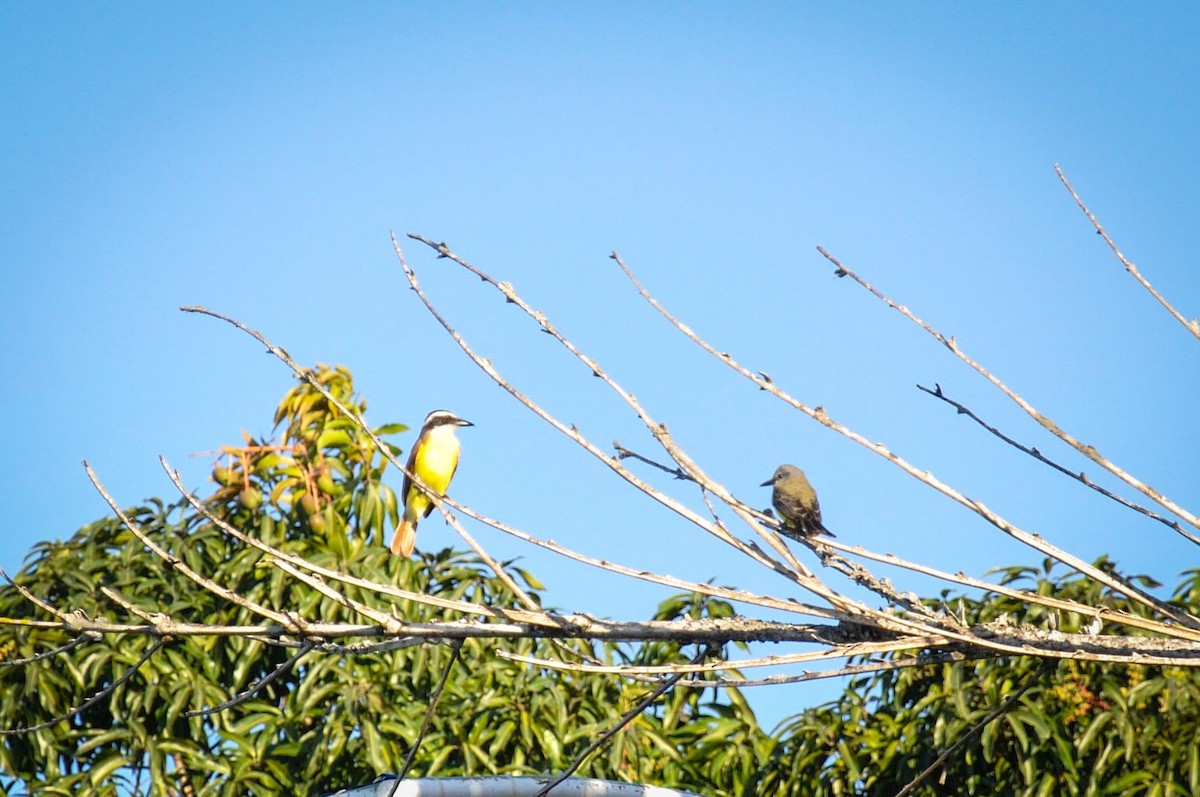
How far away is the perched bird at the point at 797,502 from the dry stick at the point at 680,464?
288 cm

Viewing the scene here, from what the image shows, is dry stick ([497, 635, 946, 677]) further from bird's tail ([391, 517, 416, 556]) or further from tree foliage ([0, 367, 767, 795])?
bird's tail ([391, 517, 416, 556])

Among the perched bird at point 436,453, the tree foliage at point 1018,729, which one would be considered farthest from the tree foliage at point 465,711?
the perched bird at point 436,453

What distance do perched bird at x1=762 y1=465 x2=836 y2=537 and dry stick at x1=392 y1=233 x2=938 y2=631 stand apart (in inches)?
113

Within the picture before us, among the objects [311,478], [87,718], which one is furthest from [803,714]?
[87,718]

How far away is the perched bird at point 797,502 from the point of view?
6.08m

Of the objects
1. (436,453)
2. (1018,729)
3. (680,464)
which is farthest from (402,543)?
(680,464)

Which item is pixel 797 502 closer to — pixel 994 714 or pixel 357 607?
pixel 994 714

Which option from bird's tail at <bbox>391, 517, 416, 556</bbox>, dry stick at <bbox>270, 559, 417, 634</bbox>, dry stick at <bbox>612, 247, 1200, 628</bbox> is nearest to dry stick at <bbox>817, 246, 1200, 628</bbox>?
dry stick at <bbox>612, 247, 1200, 628</bbox>

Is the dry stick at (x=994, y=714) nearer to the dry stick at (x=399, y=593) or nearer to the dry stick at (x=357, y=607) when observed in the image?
the dry stick at (x=399, y=593)

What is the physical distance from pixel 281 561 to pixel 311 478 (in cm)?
399

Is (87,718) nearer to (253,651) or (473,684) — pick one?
(253,651)

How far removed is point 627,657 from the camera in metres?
6.11

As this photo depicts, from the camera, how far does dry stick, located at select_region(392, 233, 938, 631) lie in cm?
291

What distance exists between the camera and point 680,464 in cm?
316
